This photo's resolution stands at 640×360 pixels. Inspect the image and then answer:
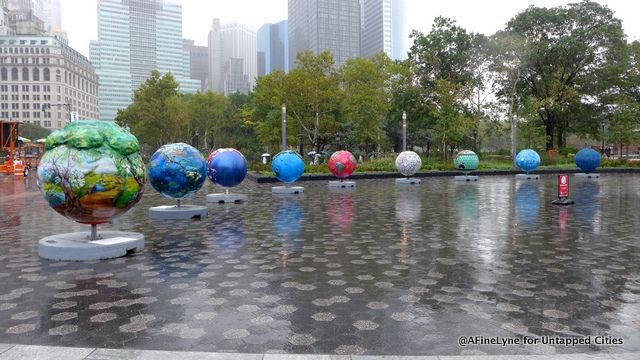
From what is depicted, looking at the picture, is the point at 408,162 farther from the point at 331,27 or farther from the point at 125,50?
the point at 125,50

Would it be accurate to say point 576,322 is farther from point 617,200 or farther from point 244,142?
point 244,142

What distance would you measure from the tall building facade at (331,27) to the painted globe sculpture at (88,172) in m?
135

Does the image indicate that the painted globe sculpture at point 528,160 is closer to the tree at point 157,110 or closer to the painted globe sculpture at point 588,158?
the painted globe sculpture at point 588,158

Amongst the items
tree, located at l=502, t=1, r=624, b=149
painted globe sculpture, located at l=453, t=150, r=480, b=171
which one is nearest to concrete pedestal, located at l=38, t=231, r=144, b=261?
painted globe sculpture, located at l=453, t=150, r=480, b=171

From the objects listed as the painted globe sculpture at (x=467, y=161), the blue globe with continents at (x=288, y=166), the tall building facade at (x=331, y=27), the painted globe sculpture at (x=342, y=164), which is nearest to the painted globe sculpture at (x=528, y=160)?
the painted globe sculpture at (x=467, y=161)

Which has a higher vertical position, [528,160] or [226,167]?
[528,160]

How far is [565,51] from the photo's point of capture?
4541 cm

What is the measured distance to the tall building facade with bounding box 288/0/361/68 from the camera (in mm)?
142125

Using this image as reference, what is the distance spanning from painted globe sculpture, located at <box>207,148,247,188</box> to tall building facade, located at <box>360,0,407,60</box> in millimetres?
134764

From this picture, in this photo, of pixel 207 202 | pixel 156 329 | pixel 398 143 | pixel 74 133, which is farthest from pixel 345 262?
pixel 398 143

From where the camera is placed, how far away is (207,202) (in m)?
18.0

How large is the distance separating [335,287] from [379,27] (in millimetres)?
153483

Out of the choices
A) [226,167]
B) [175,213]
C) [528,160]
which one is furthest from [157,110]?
[175,213]

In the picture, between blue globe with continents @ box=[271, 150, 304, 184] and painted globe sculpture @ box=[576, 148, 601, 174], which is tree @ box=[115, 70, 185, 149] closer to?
blue globe with continents @ box=[271, 150, 304, 184]
